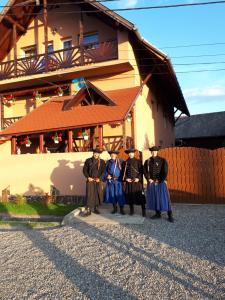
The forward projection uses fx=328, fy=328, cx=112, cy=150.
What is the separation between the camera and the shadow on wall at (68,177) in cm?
1095

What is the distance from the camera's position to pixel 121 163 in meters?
8.30

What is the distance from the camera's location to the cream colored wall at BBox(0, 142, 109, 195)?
10984 mm

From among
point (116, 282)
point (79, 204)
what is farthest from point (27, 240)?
point (79, 204)

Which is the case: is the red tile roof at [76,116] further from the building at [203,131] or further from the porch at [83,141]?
the building at [203,131]

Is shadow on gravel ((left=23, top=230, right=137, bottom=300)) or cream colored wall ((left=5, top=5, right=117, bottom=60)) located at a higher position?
cream colored wall ((left=5, top=5, right=117, bottom=60))

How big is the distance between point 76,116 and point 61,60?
3.55 meters

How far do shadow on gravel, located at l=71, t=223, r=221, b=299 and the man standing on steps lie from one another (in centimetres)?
145

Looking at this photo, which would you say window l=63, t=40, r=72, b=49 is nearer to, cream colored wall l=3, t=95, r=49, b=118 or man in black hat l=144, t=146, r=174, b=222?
cream colored wall l=3, t=95, r=49, b=118

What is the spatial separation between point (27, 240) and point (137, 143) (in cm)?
799

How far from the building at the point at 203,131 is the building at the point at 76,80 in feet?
43.2

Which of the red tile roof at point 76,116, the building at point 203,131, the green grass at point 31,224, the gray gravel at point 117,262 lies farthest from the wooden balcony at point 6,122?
the building at point 203,131

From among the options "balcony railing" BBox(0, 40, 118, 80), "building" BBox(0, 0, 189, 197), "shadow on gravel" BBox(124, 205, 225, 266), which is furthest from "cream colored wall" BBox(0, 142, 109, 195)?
"balcony railing" BBox(0, 40, 118, 80)

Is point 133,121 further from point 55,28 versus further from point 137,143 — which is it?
point 55,28

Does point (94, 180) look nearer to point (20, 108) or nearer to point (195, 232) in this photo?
point (195, 232)
